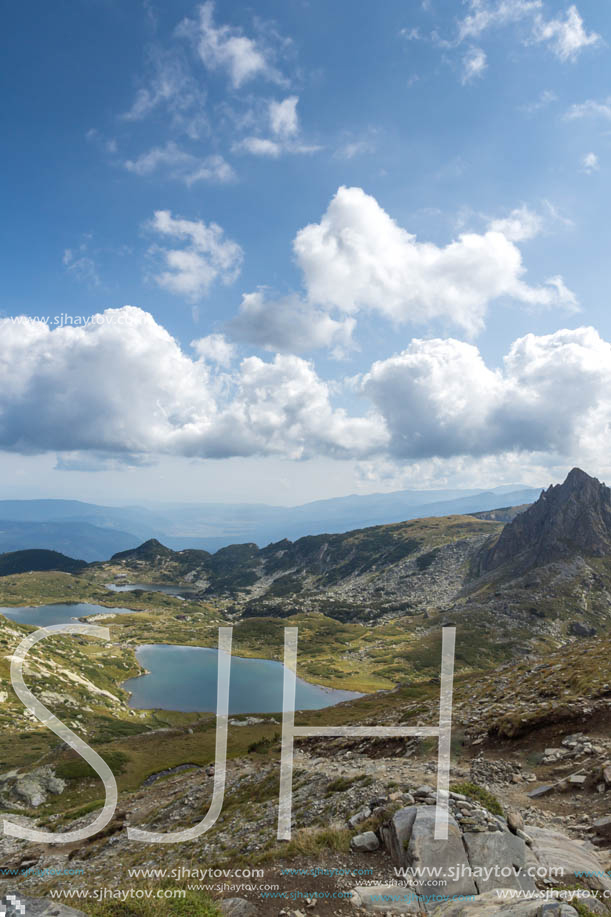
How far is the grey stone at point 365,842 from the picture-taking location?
14375mm

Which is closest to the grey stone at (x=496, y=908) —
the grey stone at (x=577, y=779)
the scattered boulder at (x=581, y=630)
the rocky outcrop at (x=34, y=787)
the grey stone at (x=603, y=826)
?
the grey stone at (x=603, y=826)

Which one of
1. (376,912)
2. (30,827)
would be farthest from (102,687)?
(376,912)

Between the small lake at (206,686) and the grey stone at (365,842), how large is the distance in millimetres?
95449

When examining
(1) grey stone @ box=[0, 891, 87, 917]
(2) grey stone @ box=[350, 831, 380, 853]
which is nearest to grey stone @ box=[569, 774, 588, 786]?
(2) grey stone @ box=[350, 831, 380, 853]

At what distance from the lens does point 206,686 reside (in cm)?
13000

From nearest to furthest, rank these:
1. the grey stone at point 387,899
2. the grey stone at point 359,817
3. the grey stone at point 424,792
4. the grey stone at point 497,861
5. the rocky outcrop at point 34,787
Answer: the grey stone at point 387,899
the grey stone at point 497,861
the grey stone at point 424,792
the grey stone at point 359,817
the rocky outcrop at point 34,787

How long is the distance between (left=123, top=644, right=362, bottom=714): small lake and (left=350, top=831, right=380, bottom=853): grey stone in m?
95.4

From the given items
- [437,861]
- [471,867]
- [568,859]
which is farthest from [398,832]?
[568,859]

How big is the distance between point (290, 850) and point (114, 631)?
8254 inches

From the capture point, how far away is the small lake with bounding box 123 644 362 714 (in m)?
109

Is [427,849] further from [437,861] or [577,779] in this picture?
[577,779]

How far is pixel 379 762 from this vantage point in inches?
1040

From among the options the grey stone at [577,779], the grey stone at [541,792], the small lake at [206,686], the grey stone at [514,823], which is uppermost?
the grey stone at [514,823]

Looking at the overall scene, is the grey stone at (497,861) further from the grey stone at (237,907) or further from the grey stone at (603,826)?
the grey stone at (237,907)
